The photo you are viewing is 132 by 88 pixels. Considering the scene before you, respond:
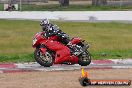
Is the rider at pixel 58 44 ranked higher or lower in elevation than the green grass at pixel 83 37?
higher

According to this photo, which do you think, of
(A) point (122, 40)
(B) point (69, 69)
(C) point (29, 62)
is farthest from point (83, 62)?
(A) point (122, 40)

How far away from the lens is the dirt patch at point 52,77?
32.0 ft

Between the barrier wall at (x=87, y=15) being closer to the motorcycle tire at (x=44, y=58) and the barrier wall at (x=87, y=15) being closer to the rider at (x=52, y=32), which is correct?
the rider at (x=52, y=32)

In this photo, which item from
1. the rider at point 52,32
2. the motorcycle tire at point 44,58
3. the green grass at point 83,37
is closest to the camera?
the motorcycle tire at point 44,58

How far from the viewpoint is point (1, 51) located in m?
17.4

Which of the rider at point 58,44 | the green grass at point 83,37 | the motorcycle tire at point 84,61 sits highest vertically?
the rider at point 58,44

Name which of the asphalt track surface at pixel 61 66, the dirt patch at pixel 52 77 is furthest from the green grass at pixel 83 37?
the dirt patch at pixel 52 77

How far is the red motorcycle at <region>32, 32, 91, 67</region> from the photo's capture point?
42.2ft

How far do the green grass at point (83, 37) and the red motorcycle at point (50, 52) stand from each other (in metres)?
1.57

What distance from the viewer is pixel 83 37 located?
923 inches

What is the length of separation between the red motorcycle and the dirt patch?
102 centimetres

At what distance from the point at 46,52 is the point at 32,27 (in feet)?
56.3

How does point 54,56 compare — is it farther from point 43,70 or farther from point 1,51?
point 1,51

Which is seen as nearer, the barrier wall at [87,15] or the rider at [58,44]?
the rider at [58,44]
